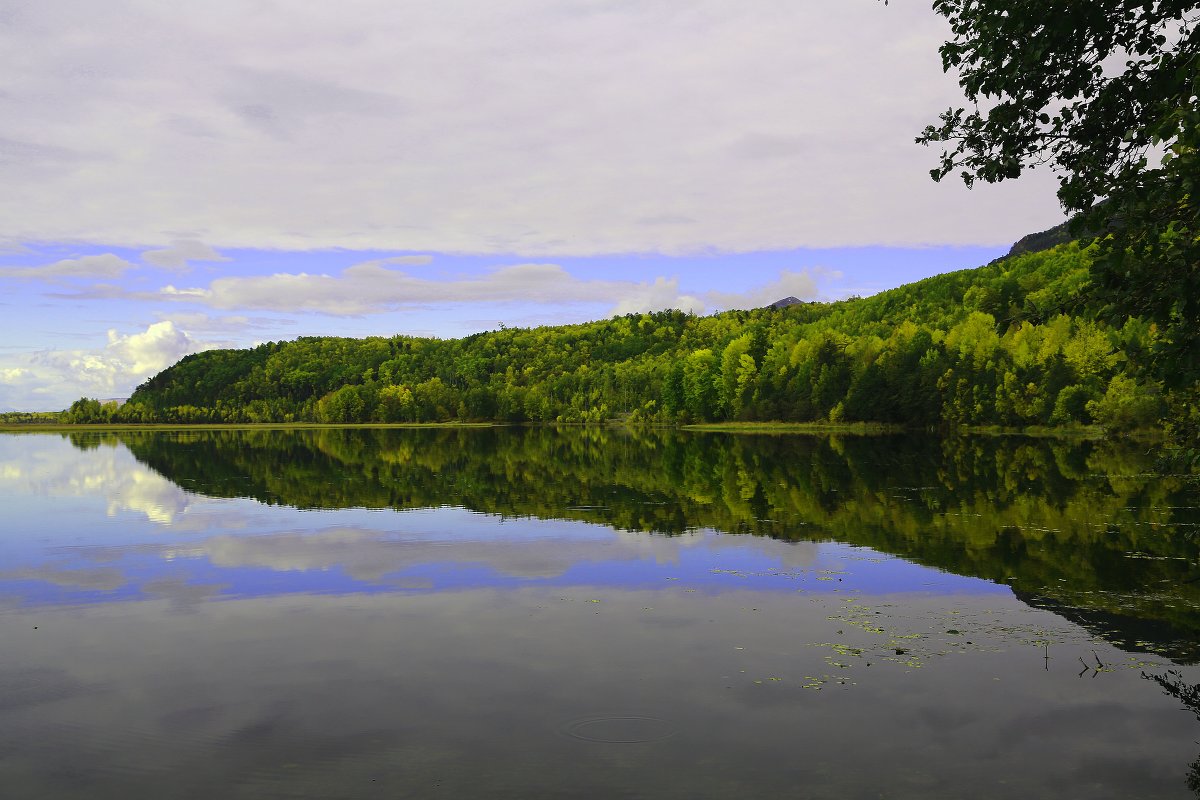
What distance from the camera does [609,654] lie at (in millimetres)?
16562

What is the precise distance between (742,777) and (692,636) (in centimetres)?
664

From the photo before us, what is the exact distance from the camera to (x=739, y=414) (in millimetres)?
150500

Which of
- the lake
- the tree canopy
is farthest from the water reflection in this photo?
the tree canopy

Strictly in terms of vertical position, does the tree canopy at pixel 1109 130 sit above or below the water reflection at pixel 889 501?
above

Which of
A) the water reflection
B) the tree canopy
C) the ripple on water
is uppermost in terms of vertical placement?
the tree canopy

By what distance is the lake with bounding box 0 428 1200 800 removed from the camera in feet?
38.0

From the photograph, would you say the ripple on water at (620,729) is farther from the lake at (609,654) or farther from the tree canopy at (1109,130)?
the tree canopy at (1109,130)

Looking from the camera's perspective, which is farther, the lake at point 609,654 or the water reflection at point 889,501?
the water reflection at point 889,501

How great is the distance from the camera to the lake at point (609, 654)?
38.0 feet

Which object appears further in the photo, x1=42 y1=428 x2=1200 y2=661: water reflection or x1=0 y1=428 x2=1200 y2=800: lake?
x1=42 y1=428 x2=1200 y2=661: water reflection

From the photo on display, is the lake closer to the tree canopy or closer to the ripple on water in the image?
the ripple on water

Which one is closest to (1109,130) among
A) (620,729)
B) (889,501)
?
(620,729)

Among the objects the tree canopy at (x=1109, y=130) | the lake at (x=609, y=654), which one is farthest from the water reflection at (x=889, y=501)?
the tree canopy at (x=1109, y=130)

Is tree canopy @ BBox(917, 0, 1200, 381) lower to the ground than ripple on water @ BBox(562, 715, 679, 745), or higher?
higher
